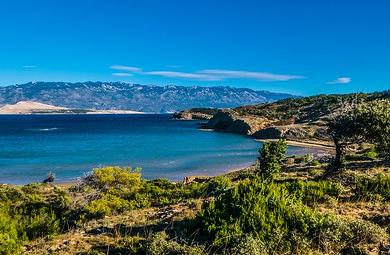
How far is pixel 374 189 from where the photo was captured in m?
19.7

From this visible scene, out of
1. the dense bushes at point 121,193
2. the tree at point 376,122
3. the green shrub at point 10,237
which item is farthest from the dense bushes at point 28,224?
the tree at point 376,122

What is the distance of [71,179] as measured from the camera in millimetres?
55312

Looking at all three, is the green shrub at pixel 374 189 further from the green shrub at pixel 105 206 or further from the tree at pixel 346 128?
the green shrub at pixel 105 206

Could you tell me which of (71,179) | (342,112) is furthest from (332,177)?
(71,179)

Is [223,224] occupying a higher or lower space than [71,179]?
higher

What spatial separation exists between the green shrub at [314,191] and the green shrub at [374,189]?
100cm

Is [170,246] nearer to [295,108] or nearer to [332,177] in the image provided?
[332,177]

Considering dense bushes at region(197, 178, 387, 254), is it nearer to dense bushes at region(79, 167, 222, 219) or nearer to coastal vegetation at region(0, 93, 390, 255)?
coastal vegetation at region(0, 93, 390, 255)

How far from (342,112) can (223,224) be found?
68.5 feet

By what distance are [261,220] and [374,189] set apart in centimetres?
911

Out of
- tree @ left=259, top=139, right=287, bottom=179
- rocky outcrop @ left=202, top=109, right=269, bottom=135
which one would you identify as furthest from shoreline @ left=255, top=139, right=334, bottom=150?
tree @ left=259, top=139, right=287, bottom=179

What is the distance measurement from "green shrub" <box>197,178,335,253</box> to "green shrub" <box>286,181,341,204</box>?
3.89 meters

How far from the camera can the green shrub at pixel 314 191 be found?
60.1 feet

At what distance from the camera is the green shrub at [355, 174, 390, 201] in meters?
19.0
